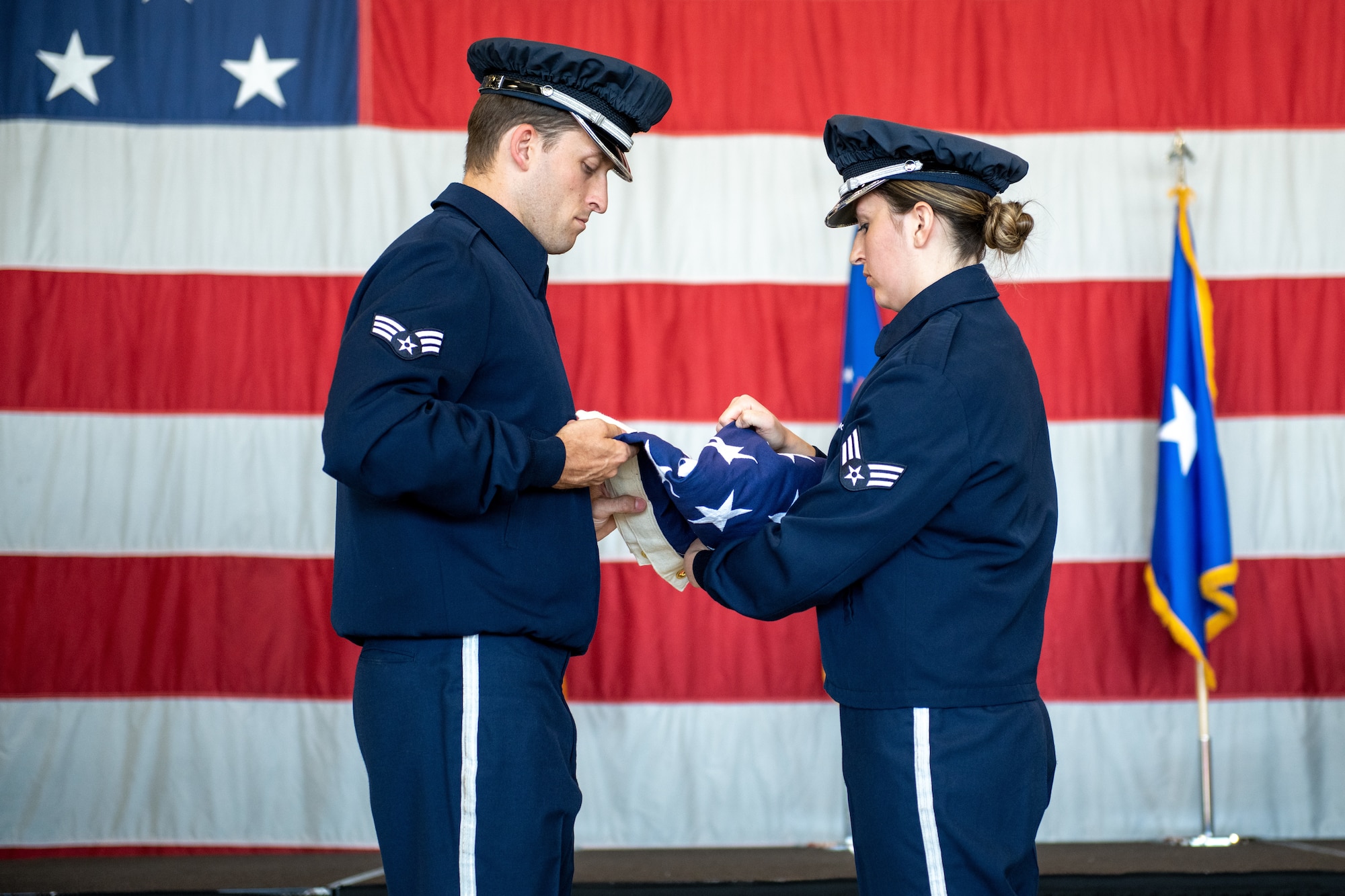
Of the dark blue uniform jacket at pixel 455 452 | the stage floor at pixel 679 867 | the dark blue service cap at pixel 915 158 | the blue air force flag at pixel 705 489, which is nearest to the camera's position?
the dark blue uniform jacket at pixel 455 452

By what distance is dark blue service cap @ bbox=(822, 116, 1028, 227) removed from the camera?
157cm

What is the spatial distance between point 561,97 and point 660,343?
1.80 metres

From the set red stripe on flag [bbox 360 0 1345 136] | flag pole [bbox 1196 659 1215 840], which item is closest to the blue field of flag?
red stripe on flag [bbox 360 0 1345 136]

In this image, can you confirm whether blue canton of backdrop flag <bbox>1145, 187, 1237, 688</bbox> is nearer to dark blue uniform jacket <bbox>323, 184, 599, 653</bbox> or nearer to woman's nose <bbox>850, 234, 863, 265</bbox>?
woman's nose <bbox>850, 234, 863, 265</bbox>

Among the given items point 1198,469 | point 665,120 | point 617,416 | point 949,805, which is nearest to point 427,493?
point 949,805

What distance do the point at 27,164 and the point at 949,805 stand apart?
330cm

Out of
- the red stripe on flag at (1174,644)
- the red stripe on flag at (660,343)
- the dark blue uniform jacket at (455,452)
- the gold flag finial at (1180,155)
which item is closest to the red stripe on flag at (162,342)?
the red stripe on flag at (660,343)

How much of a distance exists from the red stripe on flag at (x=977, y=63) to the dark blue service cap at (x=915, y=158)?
187cm

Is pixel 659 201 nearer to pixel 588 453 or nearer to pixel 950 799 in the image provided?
pixel 588 453

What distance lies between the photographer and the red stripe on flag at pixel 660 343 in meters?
3.38

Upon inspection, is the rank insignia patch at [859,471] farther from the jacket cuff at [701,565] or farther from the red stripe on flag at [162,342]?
the red stripe on flag at [162,342]

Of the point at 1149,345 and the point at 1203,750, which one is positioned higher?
the point at 1149,345

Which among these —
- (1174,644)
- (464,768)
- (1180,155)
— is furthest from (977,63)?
(464,768)

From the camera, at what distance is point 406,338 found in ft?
4.59
